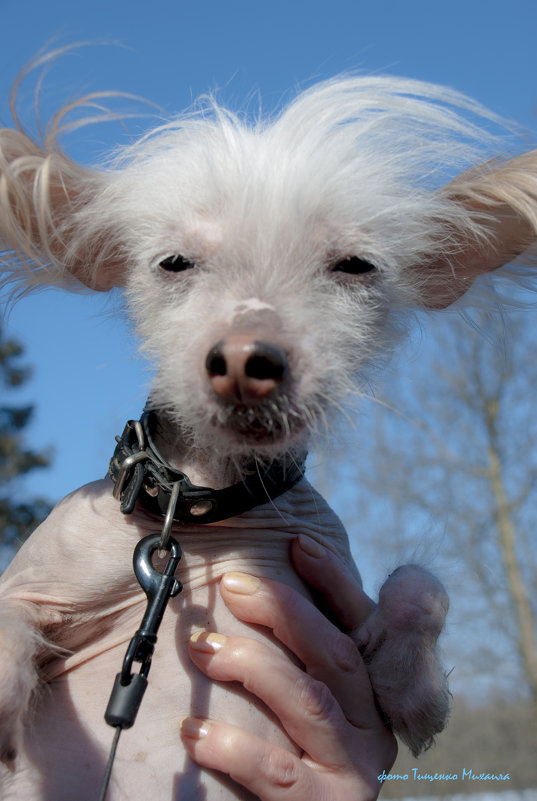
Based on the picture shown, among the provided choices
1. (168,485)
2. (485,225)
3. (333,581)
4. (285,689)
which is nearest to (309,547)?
(333,581)

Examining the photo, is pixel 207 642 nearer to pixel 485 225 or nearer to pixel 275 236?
pixel 275 236

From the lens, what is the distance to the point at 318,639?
70.8 inches

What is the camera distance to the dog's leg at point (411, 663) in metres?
1.86

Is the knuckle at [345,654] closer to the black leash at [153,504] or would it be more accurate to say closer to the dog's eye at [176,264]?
the black leash at [153,504]

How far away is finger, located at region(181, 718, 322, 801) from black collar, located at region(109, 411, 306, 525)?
0.48 metres

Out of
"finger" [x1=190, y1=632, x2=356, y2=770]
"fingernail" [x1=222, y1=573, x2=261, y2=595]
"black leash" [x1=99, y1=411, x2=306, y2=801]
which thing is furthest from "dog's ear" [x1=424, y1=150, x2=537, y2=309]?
"finger" [x1=190, y1=632, x2=356, y2=770]

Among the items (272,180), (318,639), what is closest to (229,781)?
(318,639)

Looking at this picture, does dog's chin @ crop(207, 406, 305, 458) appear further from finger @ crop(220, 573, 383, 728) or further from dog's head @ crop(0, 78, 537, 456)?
finger @ crop(220, 573, 383, 728)

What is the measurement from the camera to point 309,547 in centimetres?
193

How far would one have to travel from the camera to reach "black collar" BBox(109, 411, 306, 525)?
65.2 inches

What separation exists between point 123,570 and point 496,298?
1384mm

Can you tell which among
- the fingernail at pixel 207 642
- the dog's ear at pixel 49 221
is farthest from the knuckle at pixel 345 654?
the dog's ear at pixel 49 221

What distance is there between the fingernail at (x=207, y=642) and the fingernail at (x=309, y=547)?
0.35 meters

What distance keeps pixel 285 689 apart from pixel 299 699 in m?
0.05
